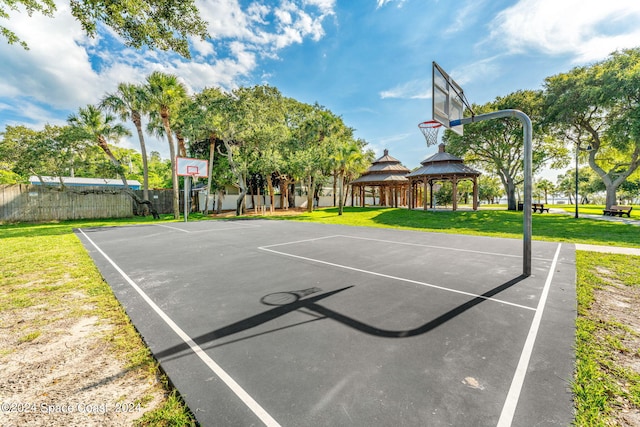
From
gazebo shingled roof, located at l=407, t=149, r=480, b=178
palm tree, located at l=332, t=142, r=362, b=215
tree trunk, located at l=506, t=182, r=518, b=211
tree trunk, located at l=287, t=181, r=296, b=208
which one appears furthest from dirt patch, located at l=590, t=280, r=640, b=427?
tree trunk, located at l=287, t=181, r=296, b=208

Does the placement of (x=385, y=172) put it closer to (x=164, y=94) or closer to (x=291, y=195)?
(x=291, y=195)

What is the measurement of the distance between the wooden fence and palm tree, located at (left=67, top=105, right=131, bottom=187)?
364 cm

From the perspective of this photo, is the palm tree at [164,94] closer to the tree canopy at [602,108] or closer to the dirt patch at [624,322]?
the dirt patch at [624,322]

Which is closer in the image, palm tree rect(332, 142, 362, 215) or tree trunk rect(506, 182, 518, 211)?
palm tree rect(332, 142, 362, 215)

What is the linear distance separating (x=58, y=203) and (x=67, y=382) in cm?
2412

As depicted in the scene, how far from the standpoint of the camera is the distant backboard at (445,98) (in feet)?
23.2

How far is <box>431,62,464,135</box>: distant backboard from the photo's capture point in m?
7.08

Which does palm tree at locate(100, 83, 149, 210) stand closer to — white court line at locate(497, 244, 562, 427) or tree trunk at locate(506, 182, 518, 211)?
white court line at locate(497, 244, 562, 427)

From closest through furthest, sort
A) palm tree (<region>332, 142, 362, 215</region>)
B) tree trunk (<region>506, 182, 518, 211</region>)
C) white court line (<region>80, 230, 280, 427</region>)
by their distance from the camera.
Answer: white court line (<region>80, 230, 280, 427</region>), palm tree (<region>332, 142, 362, 215</region>), tree trunk (<region>506, 182, 518, 211</region>)

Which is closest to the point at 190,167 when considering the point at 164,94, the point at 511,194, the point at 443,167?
the point at 164,94

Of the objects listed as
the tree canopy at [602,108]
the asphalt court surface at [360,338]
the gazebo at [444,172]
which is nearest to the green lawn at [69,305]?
the asphalt court surface at [360,338]

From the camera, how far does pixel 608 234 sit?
38.7ft

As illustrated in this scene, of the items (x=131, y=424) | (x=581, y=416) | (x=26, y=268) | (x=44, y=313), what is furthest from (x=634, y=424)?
(x=26, y=268)

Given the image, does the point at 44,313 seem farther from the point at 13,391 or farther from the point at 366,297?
the point at 366,297
